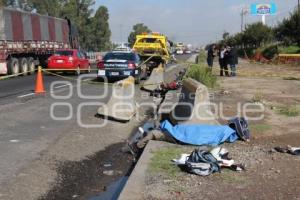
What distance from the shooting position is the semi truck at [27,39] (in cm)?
2961

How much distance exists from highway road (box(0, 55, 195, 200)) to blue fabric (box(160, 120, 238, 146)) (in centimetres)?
144

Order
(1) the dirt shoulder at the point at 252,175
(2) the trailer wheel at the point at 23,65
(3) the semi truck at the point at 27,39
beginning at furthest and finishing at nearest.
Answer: (2) the trailer wheel at the point at 23,65 < (3) the semi truck at the point at 27,39 < (1) the dirt shoulder at the point at 252,175

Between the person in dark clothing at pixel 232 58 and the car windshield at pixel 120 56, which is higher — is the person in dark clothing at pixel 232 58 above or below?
below

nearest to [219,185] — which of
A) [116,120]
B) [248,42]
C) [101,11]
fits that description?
[116,120]

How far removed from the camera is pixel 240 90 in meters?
20.2

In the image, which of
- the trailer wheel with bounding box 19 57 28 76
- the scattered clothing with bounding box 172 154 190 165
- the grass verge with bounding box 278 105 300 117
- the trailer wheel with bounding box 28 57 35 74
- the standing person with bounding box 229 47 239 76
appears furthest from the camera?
the trailer wheel with bounding box 28 57 35 74

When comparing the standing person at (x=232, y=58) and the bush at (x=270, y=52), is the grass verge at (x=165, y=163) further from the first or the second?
the bush at (x=270, y=52)

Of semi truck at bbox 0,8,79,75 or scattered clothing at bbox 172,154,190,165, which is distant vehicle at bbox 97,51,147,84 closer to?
semi truck at bbox 0,8,79,75

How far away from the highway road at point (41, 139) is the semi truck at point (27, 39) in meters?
12.3

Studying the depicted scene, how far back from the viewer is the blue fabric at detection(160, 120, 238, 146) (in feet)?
30.6

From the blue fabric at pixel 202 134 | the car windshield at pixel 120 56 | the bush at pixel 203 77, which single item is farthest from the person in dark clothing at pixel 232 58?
the blue fabric at pixel 202 134

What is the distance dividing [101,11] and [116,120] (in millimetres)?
85133

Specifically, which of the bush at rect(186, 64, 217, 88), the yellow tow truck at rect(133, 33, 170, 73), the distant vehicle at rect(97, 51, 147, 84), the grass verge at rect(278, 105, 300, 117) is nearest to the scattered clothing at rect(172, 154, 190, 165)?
the grass verge at rect(278, 105, 300, 117)

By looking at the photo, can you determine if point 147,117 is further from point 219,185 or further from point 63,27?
point 63,27
